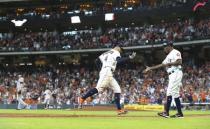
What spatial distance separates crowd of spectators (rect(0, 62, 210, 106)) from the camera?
3259 cm

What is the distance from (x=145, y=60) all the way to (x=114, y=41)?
11.1ft

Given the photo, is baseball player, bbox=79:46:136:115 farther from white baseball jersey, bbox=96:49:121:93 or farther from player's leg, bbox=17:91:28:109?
player's leg, bbox=17:91:28:109

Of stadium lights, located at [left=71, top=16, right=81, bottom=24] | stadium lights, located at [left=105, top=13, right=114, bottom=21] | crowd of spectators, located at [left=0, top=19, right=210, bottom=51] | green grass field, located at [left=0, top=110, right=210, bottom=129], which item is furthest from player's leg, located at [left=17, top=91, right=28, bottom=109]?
stadium lights, located at [left=71, top=16, right=81, bottom=24]

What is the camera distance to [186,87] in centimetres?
3225

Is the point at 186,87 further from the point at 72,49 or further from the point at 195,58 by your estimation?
the point at 72,49

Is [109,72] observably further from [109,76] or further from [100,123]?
[100,123]

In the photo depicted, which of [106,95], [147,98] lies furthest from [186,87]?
[106,95]

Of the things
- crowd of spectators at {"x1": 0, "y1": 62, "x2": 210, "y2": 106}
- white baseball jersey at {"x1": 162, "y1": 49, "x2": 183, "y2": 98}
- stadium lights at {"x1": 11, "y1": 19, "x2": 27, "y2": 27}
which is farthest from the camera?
stadium lights at {"x1": 11, "y1": 19, "x2": 27, "y2": 27}

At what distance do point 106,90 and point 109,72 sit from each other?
1910 cm

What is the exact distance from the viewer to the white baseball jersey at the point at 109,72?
15.1m

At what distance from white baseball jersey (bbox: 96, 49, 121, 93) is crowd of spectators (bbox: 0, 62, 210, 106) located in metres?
15.2

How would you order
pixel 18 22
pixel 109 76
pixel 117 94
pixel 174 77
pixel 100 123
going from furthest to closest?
pixel 18 22, pixel 109 76, pixel 117 94, pixel 174 77, pixel 100 123

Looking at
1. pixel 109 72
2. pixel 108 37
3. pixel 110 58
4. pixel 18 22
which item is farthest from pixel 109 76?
pixel 18 22

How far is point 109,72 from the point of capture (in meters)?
15.2
